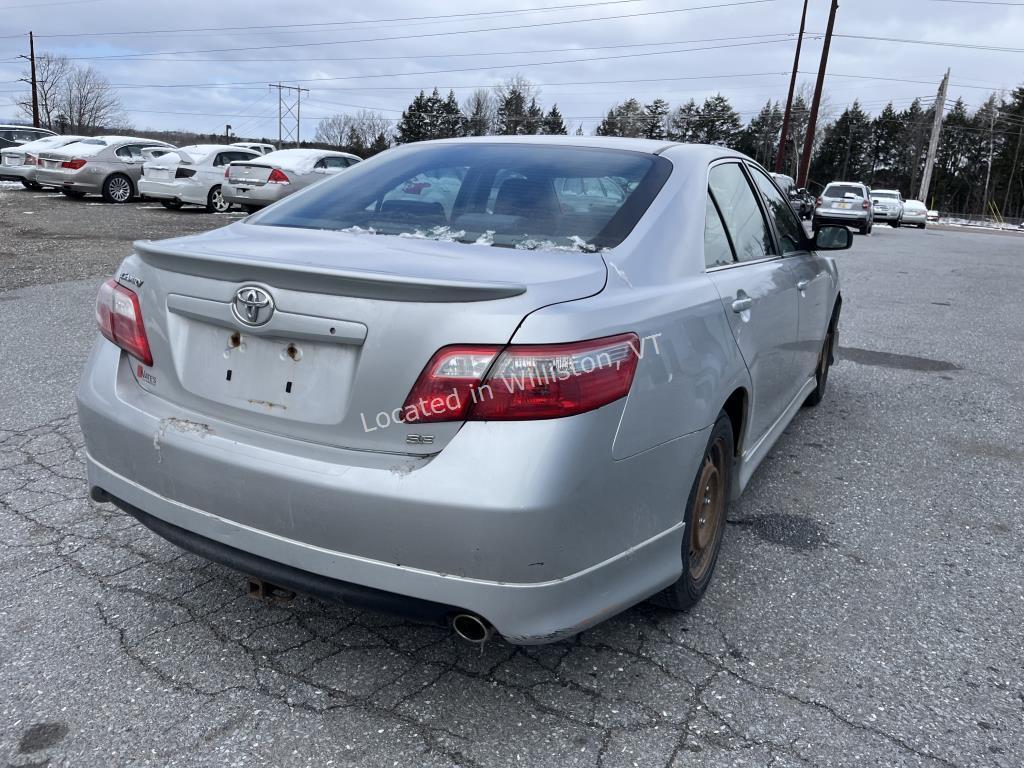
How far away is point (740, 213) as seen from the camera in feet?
11.0

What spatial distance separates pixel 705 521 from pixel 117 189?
20.2 m

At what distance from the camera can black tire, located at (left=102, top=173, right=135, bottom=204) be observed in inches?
763

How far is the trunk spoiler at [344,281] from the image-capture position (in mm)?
1933

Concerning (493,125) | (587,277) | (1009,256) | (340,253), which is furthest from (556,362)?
(493,125)

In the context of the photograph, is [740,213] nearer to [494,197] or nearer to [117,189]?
[494,197]

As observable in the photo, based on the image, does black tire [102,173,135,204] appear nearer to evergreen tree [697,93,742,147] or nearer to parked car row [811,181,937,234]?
parked car row [811,181,937,234]

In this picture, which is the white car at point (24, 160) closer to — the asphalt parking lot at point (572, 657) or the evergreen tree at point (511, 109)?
the asphalt parking lot at point (572, 657)

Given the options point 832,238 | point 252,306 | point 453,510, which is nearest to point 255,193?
point 832,238

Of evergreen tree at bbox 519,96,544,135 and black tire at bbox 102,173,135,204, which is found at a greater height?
evergreen tree at bbox 519,96,544,135

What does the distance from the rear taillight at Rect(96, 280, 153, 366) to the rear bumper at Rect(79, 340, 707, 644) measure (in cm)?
18

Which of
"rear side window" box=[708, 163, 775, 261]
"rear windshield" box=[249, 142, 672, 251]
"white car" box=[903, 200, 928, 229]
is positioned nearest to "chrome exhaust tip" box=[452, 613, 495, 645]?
"rear windshield" box=[249, 142, 672, 251]

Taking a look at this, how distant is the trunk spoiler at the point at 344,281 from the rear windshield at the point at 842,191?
2742 cm

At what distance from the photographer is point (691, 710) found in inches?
89.1

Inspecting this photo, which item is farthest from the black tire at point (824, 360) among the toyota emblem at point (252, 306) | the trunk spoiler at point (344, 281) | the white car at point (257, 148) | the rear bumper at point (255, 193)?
the white car at point (257, 148)
